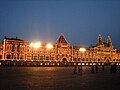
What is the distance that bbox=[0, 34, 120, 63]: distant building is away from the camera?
90812 mm

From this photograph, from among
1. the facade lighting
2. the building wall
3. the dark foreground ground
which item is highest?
A: the facade lighting

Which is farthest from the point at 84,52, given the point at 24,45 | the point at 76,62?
the point at 24,45

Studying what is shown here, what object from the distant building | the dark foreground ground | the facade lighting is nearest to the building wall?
the distant building

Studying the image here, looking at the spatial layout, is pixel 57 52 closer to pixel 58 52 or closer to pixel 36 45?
pixel 58 52

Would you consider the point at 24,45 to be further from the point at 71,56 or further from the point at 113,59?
the point at 113,59

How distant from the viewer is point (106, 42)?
147 metres

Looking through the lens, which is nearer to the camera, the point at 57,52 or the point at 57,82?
the point at 57,82

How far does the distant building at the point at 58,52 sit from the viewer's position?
298 ft

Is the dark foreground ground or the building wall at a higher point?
the building wall

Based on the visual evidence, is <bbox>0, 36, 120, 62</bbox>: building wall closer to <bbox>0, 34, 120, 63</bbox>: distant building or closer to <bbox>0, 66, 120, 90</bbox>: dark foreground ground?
<bbox>0, 34, 120, 63</bbox>: distant building

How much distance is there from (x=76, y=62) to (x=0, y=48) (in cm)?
4306

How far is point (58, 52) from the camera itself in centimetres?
10831

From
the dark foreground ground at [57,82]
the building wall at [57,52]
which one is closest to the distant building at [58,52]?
the building wall at [57,52]

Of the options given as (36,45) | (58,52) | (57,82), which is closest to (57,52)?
(58,52)
